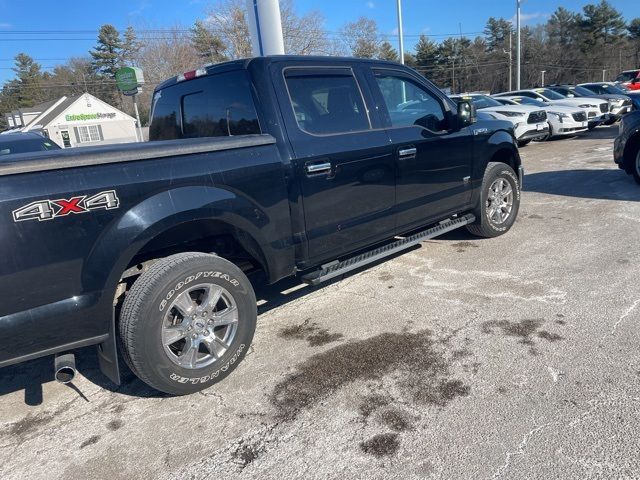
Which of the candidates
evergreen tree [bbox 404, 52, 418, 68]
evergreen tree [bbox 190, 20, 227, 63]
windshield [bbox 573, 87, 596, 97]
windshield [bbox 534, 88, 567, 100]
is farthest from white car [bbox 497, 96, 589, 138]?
evergreen tree [bbox 404, 52, 418, 68]

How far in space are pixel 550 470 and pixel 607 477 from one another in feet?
0.74

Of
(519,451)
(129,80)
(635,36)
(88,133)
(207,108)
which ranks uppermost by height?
(635,36)

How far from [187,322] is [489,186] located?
381cm

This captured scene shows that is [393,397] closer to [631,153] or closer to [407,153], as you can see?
[407,153]

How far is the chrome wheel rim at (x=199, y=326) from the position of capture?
2910 millimetres

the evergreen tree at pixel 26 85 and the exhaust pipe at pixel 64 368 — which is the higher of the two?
the evergreen tree at pixel 26 85

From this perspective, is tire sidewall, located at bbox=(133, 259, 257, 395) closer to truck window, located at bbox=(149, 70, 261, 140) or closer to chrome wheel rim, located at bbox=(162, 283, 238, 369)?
chrome wheel rim, located at bbox=(162, 283, 238, 369)

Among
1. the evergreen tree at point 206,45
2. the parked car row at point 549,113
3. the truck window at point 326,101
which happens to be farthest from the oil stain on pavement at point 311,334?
the evergreen tree at point 206,45

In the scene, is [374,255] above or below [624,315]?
above

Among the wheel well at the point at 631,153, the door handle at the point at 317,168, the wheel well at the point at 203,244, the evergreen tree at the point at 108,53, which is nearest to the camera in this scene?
the wheel well at the point at 203,244

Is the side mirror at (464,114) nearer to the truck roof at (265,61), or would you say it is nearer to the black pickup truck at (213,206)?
the black pickup truck at (213,206)

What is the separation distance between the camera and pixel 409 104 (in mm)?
4570

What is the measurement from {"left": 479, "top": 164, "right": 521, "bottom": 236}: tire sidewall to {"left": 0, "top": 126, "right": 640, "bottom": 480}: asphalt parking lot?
98cm

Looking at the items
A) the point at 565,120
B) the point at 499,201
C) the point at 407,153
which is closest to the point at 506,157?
the point at 499,201
